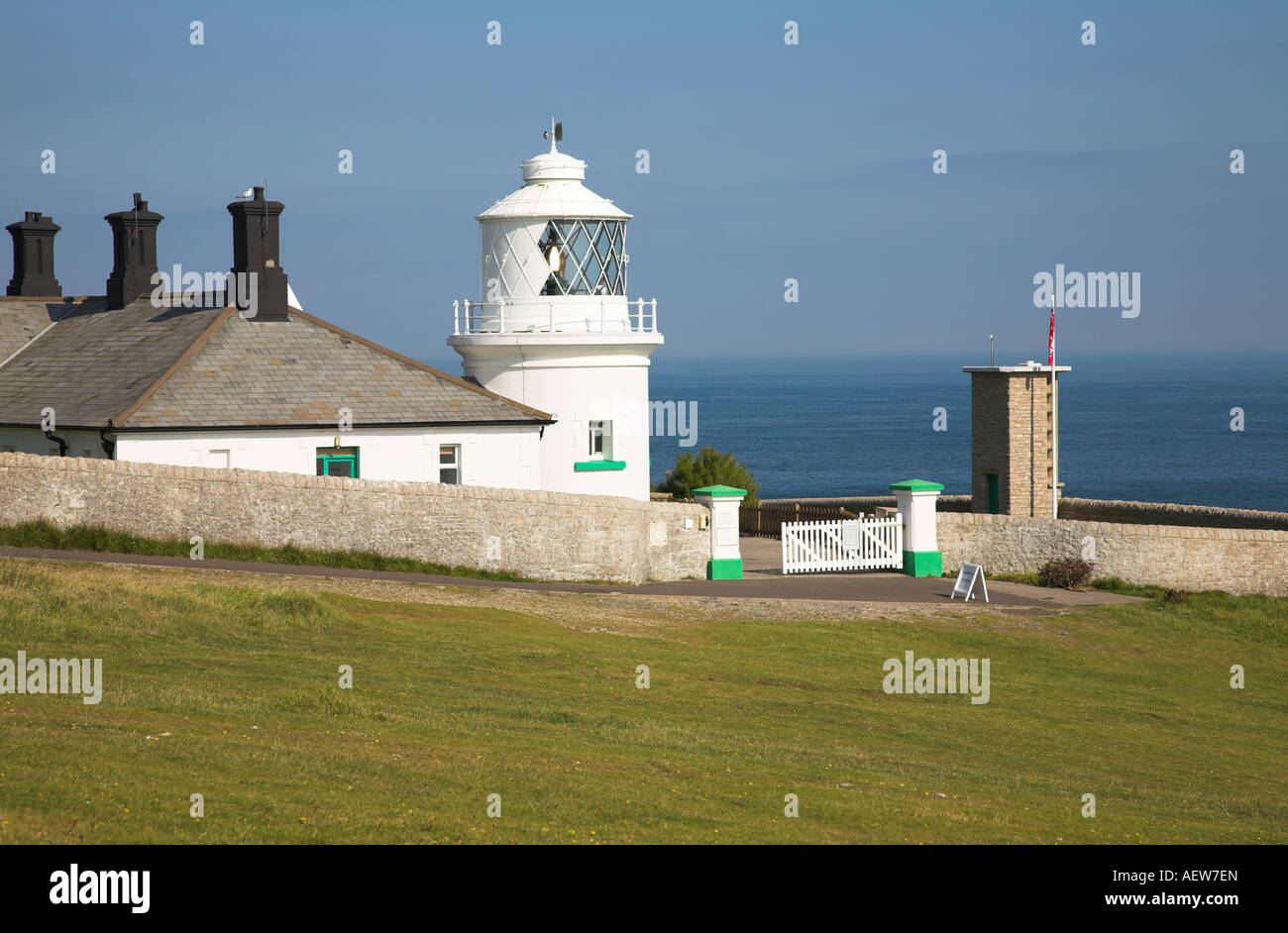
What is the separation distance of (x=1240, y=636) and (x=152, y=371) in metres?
19.5

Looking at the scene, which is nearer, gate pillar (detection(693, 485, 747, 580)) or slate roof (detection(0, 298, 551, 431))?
gate pillar (detection(693, 485, 747, 580))

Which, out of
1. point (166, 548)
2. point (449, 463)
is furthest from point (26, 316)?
point (166, 548)

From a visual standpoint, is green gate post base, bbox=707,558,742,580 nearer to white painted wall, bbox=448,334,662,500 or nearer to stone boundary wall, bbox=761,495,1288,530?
white painted wall, bbox=448,334,662,500

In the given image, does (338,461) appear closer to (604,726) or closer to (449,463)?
(449,463)

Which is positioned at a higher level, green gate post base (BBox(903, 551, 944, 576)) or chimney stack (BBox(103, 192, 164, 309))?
chimney stack (BBox(103, 192, 164, 309))

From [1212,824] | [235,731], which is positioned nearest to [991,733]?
[1212,824]

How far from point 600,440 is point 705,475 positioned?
28.6 feet

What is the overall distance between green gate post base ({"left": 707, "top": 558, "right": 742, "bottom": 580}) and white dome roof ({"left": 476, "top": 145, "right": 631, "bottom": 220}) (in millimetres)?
8113

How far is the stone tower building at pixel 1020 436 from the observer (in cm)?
3111

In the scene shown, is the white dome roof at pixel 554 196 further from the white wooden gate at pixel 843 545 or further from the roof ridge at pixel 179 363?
the white wooden gate at pixel 843 545

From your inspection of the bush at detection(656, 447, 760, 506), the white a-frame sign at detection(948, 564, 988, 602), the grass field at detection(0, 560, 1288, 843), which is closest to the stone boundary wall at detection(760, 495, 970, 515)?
the bush at detection(656, 447, 760, 506)

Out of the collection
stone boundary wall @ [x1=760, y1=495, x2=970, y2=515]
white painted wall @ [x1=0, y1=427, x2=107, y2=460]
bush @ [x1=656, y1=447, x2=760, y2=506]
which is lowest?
stone boundary wall @ [x1=760, y1=495, x2=970, y2=515]

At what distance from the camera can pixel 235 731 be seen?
1144cm

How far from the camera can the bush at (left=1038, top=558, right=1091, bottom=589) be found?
2564 centimetres
